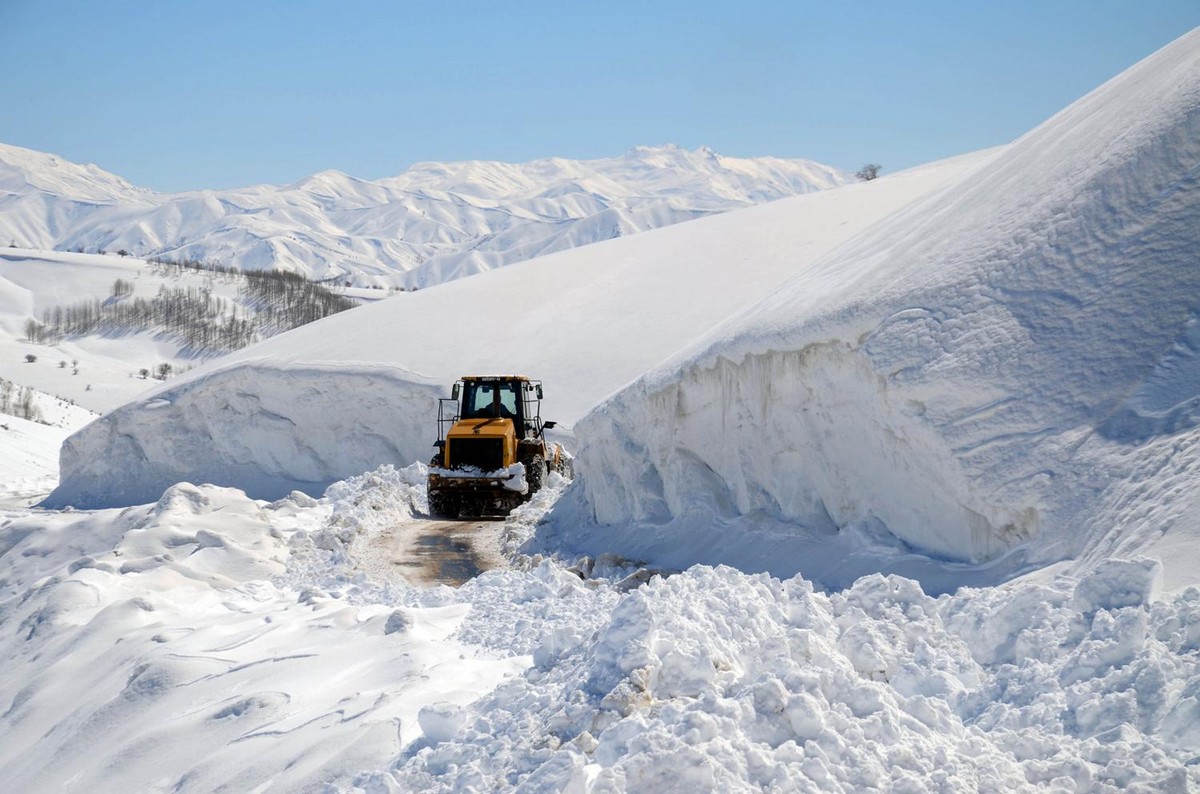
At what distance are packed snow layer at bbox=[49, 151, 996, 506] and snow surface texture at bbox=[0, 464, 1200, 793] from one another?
12402mm

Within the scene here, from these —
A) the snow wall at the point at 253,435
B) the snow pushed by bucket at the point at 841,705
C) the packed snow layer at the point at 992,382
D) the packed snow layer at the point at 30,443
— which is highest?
the packed snow layer at the point at 992,382

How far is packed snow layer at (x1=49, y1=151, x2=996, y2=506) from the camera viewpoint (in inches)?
872

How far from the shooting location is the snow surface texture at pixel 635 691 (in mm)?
4363

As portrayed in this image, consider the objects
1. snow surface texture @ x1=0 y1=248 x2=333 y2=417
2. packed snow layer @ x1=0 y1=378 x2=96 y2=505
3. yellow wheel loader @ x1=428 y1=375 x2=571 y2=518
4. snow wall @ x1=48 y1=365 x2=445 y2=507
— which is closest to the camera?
yellow wheel loader @ x1=428 y1=375 x2=571 y2=518

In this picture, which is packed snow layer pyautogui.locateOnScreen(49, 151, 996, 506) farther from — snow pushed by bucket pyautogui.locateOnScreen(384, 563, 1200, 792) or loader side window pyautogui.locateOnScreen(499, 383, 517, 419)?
snow pushed by bucket pyautogui.locateOnScreen(384, 563, 1200, 792)

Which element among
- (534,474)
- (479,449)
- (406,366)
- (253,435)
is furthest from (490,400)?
(253,435)

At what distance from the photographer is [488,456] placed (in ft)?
54.4

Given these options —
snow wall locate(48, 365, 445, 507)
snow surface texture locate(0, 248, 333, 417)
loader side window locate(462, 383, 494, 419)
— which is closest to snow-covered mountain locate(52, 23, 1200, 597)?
loader side window locate(462, 383, 494, 419)

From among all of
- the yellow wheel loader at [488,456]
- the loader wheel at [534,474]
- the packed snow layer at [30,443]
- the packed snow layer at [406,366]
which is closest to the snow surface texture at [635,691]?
the yellow wheel loader at [488,456]

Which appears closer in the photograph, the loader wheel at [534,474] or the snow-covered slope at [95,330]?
the loader wheel at [534,474]

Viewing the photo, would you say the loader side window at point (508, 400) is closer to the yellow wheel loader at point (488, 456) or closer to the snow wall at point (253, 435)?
the yellow wheel loader at point (488, 456)

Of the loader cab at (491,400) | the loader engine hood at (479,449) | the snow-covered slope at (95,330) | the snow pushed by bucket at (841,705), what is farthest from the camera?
the snow-covered slope at (95,330)

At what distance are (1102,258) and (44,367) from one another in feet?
232

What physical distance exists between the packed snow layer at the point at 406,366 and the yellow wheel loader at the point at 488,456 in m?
2.71
